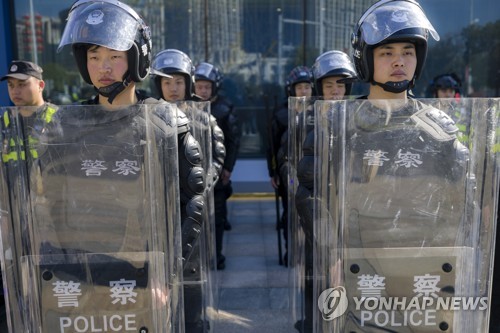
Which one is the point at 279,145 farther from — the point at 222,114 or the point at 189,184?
the point at 189,184

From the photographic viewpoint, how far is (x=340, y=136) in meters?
1.75

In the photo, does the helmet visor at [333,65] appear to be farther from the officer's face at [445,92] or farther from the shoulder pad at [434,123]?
the shoulder pad at [434,123]

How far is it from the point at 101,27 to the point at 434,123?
1350 millimetres

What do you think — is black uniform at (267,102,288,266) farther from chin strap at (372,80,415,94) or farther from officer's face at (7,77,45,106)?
chin strap at (372,80,415,94)

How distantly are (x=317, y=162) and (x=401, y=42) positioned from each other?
0.75 meters

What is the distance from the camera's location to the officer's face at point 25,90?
434cm

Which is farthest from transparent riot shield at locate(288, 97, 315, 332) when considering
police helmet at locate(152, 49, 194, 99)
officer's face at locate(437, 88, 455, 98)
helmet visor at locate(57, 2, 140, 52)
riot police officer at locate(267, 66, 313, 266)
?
officer's face at locate(437, 88, 455, 98)

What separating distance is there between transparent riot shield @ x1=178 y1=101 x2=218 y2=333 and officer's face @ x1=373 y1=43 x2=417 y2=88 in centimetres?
127

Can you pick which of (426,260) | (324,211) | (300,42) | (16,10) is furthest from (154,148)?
(16,10)

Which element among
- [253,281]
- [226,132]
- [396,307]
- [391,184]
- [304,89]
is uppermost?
[304,89]

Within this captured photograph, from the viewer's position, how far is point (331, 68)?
4113 mm

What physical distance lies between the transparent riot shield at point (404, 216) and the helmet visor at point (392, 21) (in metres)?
0.47

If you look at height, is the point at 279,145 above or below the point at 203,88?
below

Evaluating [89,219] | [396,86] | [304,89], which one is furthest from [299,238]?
[304,89]
